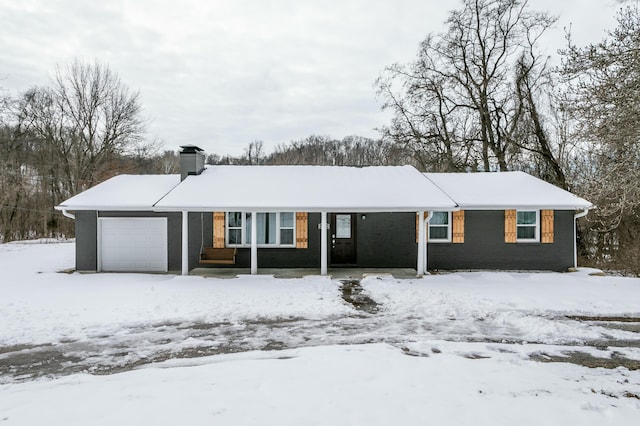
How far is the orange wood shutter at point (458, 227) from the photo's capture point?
40.9 feet

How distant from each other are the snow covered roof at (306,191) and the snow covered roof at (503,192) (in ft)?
3.54

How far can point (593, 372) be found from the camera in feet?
15.6

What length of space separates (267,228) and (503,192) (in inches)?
309

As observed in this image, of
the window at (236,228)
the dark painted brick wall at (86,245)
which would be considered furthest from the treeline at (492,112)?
the dark painted brick wall at (86,245)

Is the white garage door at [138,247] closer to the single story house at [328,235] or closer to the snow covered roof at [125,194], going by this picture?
the single story house at [328,235]

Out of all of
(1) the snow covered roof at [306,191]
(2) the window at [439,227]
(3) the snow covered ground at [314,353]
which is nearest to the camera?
(3) the snow covered ground at [314,353]

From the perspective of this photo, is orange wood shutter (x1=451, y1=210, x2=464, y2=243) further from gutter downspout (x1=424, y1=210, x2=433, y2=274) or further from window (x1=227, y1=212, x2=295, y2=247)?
window (x1=227, y1=212, x2=295, y2=247)

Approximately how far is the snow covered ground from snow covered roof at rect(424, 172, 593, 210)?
2.67 metres

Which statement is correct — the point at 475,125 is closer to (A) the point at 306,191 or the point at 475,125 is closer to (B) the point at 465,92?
(B) the point at 465,92

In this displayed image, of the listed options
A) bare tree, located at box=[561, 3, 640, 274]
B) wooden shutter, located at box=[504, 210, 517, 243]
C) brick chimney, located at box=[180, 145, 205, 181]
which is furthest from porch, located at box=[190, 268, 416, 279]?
bare tree, located at box=[561, 3, 640, 274]

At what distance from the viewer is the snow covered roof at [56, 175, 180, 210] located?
1192cm

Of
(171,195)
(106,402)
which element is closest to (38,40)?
(171,195)

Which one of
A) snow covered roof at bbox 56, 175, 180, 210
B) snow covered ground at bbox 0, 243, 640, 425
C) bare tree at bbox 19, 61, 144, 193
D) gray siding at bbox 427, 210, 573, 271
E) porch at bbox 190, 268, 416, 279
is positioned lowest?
snow covered ground at bbox 0, 243, 640, 425

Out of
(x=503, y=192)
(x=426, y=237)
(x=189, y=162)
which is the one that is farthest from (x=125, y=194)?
(x=503, y=192)
